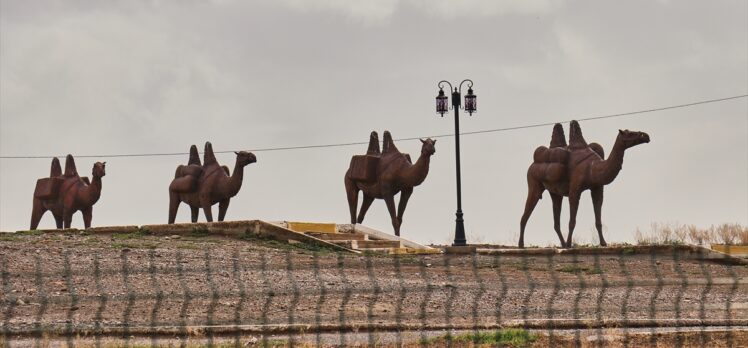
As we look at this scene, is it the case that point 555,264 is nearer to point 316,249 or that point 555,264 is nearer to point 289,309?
point 316,249

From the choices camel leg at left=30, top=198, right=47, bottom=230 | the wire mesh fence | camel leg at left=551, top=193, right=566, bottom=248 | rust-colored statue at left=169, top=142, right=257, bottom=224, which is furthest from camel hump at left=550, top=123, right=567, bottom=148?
camel leg at left=30, top=198, right=47, bottom=230

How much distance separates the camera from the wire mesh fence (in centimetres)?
1465

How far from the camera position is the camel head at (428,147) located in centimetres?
3547

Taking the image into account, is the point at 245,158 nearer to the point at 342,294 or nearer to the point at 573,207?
the point at 573,207

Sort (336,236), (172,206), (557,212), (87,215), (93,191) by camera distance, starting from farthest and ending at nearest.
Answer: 1. (87,215)
2. (93,191)
3. (172,206)
4. (557,212)
5. (336,236)

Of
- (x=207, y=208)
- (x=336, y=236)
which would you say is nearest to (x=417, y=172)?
(x=336, y=236)

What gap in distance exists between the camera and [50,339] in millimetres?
14336

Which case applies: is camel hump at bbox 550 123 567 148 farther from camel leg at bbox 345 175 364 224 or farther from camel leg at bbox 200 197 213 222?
camel leg at bbox 200 197 213 222

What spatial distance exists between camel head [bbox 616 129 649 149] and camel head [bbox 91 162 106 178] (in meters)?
15.4

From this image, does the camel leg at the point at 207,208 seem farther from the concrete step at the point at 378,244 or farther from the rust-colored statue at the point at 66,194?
the concrete step at the point at 378,244

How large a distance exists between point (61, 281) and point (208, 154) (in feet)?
63.9

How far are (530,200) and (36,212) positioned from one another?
16.4 m

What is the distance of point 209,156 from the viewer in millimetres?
39375

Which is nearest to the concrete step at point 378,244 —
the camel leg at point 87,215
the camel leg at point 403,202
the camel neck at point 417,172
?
the camel neck at point 417,172
